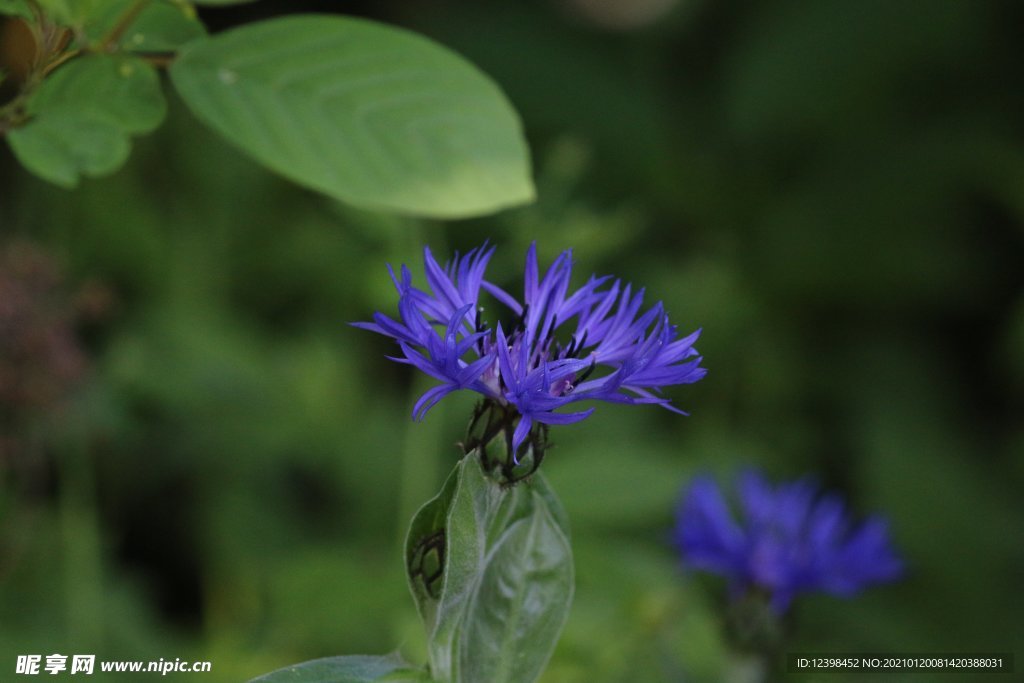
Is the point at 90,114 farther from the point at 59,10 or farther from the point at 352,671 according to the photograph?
the point at 352,671

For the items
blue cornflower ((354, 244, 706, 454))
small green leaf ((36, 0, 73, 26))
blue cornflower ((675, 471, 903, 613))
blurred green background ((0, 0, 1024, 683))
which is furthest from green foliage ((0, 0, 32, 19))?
blue cornflower ((675, 471, 903, 613))

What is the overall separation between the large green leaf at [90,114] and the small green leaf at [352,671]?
0.44 m

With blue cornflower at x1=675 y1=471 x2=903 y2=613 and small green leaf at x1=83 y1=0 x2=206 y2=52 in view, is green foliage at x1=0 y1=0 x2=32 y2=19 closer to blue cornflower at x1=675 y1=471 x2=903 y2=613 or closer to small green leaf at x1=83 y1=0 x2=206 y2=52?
small green leaf at x1=83 y1=0 x2=206 y2=52

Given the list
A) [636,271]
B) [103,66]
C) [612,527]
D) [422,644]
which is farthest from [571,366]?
[636,271]

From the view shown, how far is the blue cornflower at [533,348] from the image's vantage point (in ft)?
3.00

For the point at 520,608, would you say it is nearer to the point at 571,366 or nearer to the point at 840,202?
the point at 571,366

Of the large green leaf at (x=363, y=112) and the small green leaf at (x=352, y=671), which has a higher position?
the large green leaf at (x=363, y=112)

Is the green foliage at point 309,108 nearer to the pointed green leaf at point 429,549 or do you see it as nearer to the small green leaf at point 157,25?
the small green leaf at point 157,25

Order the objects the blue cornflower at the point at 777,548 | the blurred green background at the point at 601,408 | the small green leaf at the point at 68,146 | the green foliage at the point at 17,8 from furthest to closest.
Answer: the blurred green background at the point at 601,408 < the blue cornflower at the point at 777,548 < the small green leaf at the point at 68,146 < the green foliage at the point at 17,8

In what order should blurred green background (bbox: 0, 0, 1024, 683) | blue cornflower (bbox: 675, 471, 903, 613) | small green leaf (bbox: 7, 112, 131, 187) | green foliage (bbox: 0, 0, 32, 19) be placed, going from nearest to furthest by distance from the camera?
green foliage (bbox: 0, 0, 32, 19)
small green leaf (bbox: 7, 112, 131, 187)
blue cornflower (bbox: 675, 471, 903, 613)
blurred green background (bbox: 0, 0, 1024, 683)

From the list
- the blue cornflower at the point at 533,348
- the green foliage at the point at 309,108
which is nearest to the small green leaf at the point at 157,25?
the green foliage at the point at 309,108

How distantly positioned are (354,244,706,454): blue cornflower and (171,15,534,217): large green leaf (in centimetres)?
9

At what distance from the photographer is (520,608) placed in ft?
3.29

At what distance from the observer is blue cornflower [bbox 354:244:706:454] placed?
0.91 m
